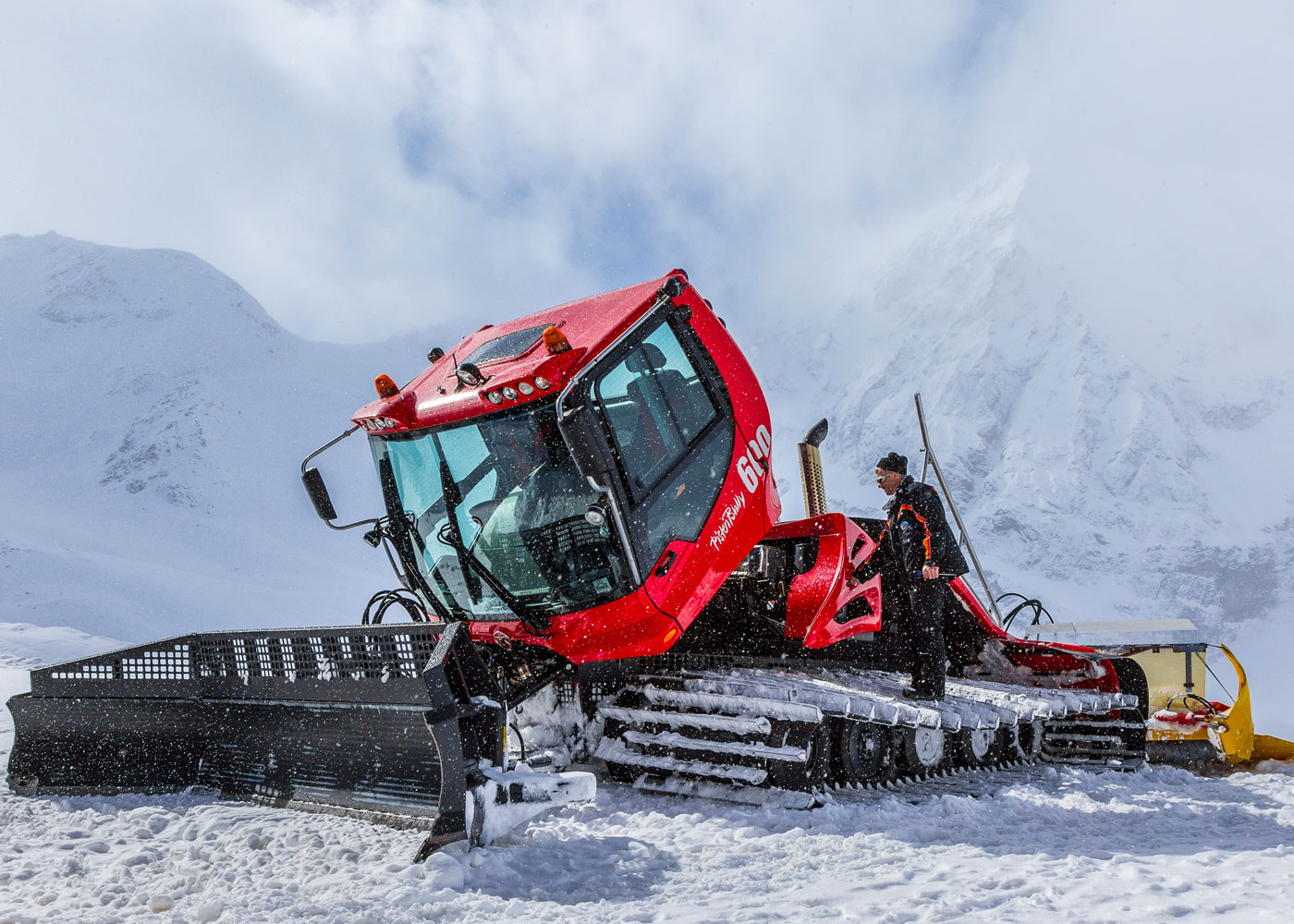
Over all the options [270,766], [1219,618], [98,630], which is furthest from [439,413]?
[1219,618]

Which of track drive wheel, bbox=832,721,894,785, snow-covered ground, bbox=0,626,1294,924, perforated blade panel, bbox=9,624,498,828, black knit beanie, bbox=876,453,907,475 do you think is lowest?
snow-covered ground, bbox=0,626,1294,924

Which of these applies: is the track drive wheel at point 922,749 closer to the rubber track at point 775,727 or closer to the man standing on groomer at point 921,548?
the rubber track at point 775,727

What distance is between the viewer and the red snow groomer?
13.3 ft

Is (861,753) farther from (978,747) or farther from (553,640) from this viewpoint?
(553,640)

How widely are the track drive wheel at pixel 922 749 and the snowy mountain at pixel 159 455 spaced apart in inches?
1063

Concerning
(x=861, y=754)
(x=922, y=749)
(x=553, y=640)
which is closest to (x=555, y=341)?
(x=553, y=640)

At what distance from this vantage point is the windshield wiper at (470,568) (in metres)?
5.00

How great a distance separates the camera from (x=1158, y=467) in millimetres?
100438

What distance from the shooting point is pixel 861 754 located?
528 cm

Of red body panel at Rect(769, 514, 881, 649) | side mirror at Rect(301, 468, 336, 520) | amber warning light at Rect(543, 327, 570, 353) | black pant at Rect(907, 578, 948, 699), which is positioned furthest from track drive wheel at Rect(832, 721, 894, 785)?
side mirror at Rect(301, 468, 336, 520)

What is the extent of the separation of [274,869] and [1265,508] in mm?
112715

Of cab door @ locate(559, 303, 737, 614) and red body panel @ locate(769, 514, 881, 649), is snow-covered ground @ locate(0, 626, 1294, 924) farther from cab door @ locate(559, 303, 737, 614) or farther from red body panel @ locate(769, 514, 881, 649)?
cab door @ locate(559, 303, 737, 614)

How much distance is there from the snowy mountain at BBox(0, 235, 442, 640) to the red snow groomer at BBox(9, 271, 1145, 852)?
2574 centimetres

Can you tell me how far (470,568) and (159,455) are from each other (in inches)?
2865
